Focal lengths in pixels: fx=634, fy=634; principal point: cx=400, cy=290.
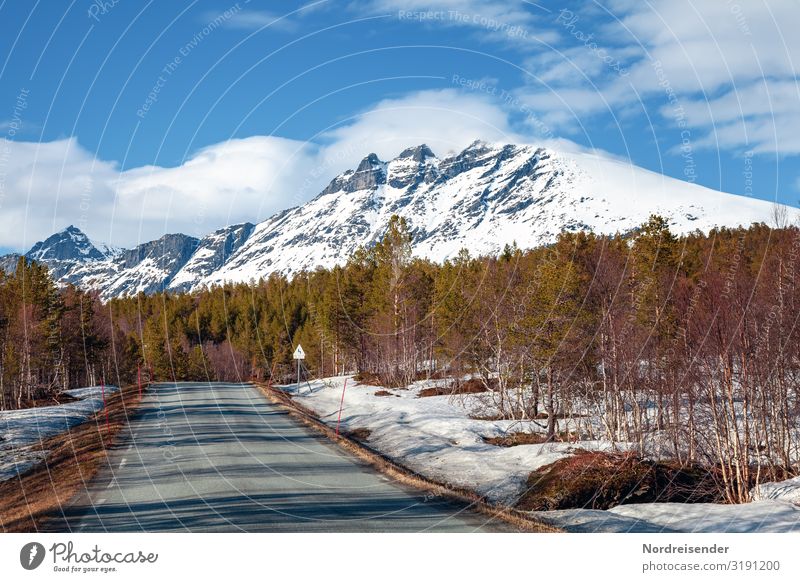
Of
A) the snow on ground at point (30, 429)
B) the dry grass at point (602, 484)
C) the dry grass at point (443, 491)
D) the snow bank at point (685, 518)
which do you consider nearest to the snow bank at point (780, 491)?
the dry grass at point (602, 484)

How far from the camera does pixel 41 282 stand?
58.1 metres

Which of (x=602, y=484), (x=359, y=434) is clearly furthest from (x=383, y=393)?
(x=602, y=484)

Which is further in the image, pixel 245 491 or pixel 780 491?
pixel 780 491

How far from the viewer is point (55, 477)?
17297 mm

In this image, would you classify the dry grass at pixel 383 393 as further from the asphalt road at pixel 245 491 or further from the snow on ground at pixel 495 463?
the asphalt road at pixel 245 491

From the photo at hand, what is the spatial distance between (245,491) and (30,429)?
1765 cm

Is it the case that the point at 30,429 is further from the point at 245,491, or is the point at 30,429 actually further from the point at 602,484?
the point at 602,484

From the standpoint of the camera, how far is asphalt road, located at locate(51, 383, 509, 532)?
11773 mm

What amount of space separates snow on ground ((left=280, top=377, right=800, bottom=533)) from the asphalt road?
246cm

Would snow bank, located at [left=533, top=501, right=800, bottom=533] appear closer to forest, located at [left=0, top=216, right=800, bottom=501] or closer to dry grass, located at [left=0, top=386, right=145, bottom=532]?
forest, located at [left=0, top=216, right=800, bottom=501]

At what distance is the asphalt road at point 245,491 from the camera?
11773 mm

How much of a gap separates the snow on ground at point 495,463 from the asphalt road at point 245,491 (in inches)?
96.7
